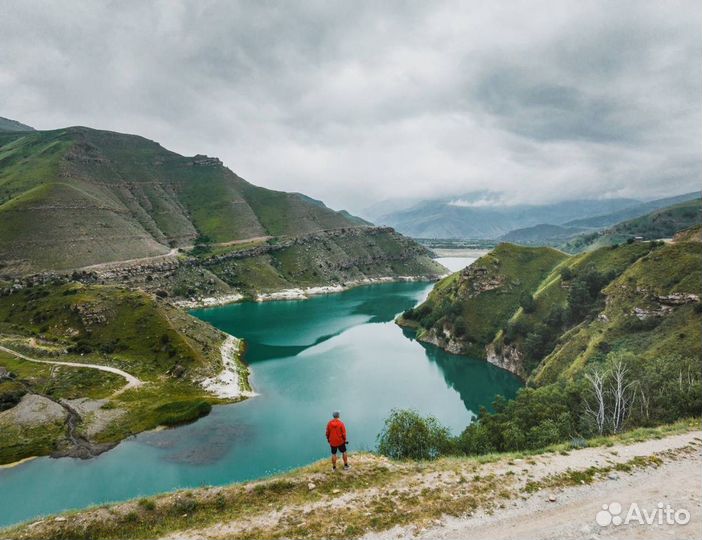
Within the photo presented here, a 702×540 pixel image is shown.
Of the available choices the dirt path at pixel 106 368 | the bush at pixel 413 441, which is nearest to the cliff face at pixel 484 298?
the bush at pixel 413 441

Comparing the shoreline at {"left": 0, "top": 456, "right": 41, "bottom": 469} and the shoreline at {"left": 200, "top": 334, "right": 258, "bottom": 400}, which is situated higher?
the shoreline at {"left": 0, "top": 456, "right": 41, "bottom": 469}

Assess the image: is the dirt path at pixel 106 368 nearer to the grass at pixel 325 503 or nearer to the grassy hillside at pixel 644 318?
the grass at pixel 325 503

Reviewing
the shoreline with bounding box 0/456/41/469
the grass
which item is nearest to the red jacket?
the grass

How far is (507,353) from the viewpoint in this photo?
90.8 m

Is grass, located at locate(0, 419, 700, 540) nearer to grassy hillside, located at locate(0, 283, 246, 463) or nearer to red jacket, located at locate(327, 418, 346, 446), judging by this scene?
red jacket, located at locate(327, 418, 346, 446)

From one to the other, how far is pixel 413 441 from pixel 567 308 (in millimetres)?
66623

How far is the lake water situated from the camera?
45781mm

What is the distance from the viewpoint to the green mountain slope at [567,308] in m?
61.3

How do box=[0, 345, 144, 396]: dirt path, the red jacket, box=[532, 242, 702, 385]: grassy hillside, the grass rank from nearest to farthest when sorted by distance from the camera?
the grass < the red jacket < box=[532, 242, 702, 385]: grassy hillside < box=[0, 345, 144, 396]: dirt path

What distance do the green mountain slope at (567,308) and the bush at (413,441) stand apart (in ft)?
107

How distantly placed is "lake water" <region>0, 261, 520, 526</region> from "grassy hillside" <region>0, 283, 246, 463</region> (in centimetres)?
534

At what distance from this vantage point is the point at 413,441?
3575cm

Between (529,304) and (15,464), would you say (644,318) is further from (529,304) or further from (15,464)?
Result: (15,464)

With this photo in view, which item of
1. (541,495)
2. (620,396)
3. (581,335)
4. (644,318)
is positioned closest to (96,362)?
(541,495)
